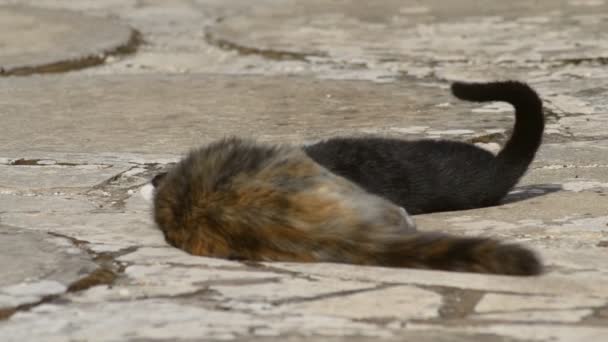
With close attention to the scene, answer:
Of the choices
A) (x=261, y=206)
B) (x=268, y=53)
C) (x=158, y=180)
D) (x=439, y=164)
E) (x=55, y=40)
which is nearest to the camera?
(x=261, y=206)

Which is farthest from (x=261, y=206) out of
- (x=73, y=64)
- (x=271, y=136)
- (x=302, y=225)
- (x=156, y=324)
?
(x=73, y=64)

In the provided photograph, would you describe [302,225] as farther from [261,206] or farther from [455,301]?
[455,301]

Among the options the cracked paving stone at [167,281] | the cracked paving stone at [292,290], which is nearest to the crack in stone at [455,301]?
the cracked paving stone at [292,290]

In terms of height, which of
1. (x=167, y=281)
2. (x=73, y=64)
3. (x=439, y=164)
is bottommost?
(x=73, y=64)

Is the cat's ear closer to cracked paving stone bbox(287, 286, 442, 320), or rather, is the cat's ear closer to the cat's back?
the cat's back

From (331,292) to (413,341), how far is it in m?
0.39

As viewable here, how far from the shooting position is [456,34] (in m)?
7.58

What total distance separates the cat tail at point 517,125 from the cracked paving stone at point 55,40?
11.0 feet

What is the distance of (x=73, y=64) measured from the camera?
23.4 feet

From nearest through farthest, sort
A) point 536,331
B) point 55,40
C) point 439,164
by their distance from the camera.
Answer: point 536,331 < point 439,164 < point 55,40

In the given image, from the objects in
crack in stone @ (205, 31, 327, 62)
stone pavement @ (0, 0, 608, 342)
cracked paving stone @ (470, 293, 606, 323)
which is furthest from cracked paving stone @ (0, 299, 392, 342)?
crack in stone @ (205, 31, 327, 62)

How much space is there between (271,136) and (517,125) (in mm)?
1346

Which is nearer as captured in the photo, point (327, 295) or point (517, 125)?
point (327, 295)

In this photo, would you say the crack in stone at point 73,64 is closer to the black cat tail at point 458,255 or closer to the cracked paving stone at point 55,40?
the cracked paving stone at point 55,40
